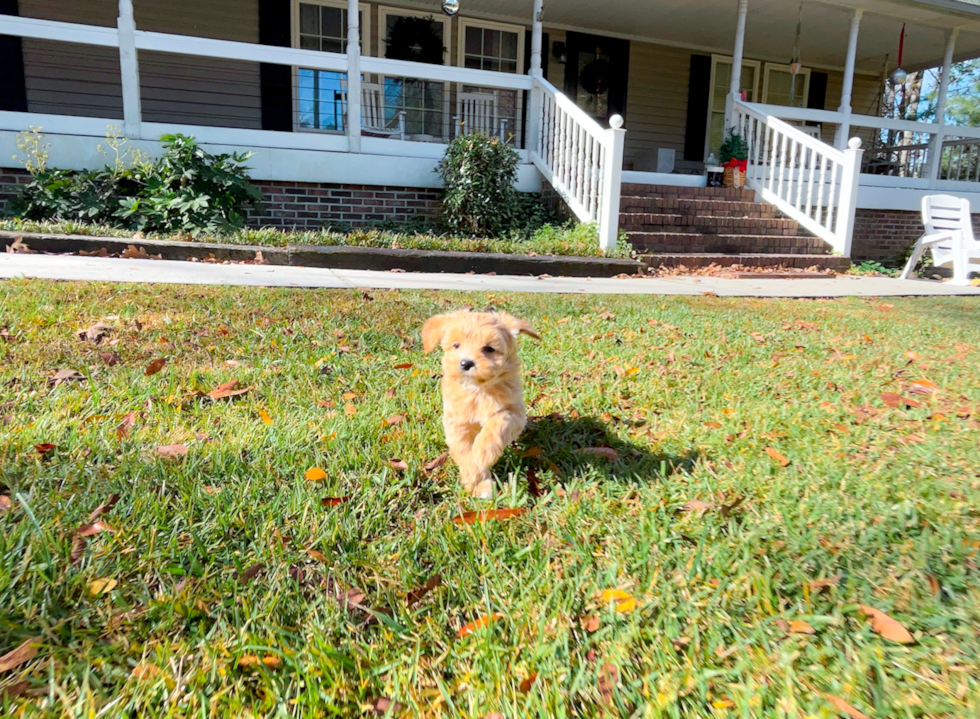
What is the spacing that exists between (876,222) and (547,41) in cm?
735

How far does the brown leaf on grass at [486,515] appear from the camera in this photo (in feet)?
5.80

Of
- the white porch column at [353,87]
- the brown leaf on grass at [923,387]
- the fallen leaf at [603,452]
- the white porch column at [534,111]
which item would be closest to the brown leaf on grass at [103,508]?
the fallen leaf at [603,452]

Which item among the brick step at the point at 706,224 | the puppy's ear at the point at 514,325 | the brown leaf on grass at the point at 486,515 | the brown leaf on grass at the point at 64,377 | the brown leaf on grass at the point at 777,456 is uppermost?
the brick step at the point at 706,224

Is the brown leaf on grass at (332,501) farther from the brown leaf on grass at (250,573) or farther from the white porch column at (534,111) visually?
the white porch column at (534,111)

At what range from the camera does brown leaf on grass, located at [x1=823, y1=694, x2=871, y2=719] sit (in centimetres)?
112

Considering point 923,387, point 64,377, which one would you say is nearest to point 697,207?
point 923,387

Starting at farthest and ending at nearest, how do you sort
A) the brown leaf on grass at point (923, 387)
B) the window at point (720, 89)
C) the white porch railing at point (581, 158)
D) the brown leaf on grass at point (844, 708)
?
the window at point (720, 89) → the white porch railing at point (581, 158) → the brown leaf on grass at point (923, 387) → the brown leaf on grass at point (844, 708)

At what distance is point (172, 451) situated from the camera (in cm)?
201

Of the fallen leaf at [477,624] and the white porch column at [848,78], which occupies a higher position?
the white porch column at [848,78]

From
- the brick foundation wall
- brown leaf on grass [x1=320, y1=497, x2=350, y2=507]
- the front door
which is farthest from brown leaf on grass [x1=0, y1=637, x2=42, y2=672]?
the brick foundation wall

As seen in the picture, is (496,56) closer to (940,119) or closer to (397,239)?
(397,239)

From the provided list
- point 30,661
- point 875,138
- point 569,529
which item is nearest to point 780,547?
point 569,529

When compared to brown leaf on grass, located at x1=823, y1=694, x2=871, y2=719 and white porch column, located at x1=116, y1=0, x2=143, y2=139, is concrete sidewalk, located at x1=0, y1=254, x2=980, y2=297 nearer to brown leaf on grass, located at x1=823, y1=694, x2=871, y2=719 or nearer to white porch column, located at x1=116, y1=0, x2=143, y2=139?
white porch column, located at x1=116, y1=0, x2=143, y2=139

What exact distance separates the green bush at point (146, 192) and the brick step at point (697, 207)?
5.35m
